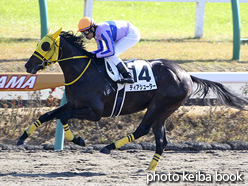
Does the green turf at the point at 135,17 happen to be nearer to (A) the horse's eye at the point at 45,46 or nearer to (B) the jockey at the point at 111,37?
(B) the jockey at the point at 111,37

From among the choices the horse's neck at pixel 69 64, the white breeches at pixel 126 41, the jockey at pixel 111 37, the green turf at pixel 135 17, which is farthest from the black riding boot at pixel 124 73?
the green turf at pixel 135 17

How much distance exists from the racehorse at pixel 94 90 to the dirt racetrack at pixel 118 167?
0.34 m

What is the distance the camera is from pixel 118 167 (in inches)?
191

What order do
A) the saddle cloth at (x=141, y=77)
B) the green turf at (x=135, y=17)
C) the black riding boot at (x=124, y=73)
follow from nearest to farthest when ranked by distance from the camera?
the black riding boot at (x=124, y=73)
the saddle cloth at (x=141, y=77)
the green turf at (x=135, y=17)

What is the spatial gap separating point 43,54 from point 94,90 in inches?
29.2

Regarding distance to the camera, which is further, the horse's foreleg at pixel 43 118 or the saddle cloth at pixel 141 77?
the saddle cloth at pixel 141 77

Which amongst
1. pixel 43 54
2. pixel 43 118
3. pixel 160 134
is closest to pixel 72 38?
pixel 43 54

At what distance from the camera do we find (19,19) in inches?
568

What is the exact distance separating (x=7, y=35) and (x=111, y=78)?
752cm

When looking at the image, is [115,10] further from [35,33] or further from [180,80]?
[180,80]

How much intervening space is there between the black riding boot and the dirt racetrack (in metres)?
1.13

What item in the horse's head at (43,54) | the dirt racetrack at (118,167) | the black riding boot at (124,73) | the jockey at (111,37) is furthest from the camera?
the black riding boot at (124,73)

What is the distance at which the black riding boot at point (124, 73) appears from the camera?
4599 millimetres

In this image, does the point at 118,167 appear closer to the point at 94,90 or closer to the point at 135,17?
the point at 94,90
